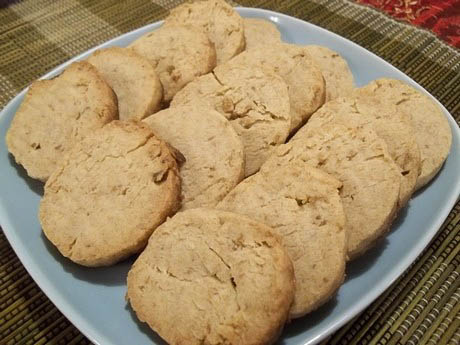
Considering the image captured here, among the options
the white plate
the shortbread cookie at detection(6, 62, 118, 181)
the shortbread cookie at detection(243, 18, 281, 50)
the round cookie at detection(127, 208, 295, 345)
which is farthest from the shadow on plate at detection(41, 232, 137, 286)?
the shortbread cookie at detection(243, 18, 281, 50)

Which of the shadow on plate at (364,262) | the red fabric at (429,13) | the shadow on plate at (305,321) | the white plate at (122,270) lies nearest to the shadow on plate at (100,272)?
the white plate at (122,270)

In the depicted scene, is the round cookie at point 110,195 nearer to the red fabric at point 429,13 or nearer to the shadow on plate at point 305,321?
the shadow on plate at point 305,321

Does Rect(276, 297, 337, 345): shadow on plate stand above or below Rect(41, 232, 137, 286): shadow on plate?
below

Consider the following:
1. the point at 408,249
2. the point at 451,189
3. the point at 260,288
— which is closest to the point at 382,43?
the point at 451,189

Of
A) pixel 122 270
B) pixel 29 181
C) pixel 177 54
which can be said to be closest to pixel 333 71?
pixel 177 54

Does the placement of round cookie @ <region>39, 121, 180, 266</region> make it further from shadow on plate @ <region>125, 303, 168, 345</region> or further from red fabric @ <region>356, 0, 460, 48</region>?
red fabric @ <region>356, 0, 460, 48</region>

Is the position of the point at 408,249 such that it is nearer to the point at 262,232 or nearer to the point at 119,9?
the point at 262,232
